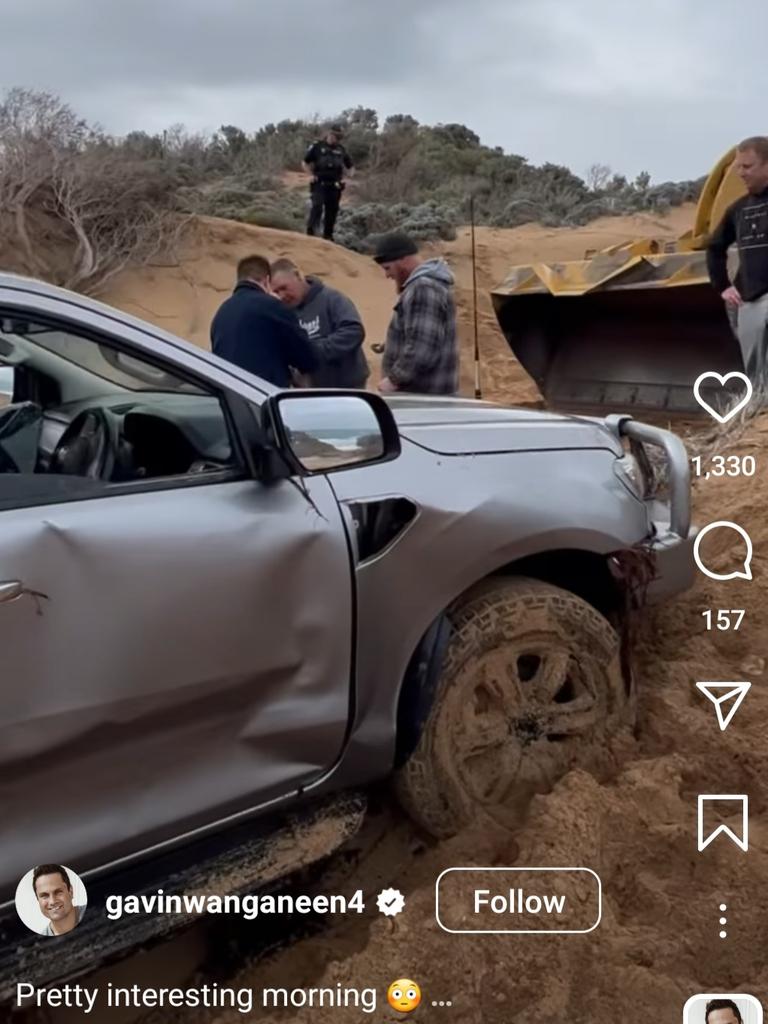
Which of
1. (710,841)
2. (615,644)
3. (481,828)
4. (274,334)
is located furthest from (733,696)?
(274,334)

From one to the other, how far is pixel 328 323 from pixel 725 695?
315cm

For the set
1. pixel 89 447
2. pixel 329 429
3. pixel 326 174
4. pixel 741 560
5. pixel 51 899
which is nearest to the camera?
pixel 51 899

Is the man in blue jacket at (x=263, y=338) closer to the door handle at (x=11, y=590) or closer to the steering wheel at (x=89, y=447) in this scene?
the steering wheel at (x=89, y=447)

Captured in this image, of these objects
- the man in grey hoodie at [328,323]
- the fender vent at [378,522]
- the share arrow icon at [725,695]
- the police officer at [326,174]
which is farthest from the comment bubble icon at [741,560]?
the police officer at [326,174]

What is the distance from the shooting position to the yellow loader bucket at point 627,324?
24.3 feet

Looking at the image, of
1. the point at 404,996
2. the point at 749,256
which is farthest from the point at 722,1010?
the point at 749,256

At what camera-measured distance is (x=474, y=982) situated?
7.32 feet

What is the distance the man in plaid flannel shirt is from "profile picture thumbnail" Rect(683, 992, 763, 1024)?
11.6 ft

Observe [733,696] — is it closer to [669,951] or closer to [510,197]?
[669,951]

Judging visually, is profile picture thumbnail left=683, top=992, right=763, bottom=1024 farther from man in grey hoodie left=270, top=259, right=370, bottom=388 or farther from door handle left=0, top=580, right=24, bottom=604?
man in grey hoodie left=270, top=259, right=370, bottom=388

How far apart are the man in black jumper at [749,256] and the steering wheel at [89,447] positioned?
4179 millimetres

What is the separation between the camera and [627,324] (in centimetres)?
801

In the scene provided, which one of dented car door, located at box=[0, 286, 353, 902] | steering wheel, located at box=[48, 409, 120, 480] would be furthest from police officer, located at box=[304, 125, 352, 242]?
dented car door, located at box=[0, 286, 353, 902]

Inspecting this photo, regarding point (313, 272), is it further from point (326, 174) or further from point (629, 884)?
point (629, 884)
